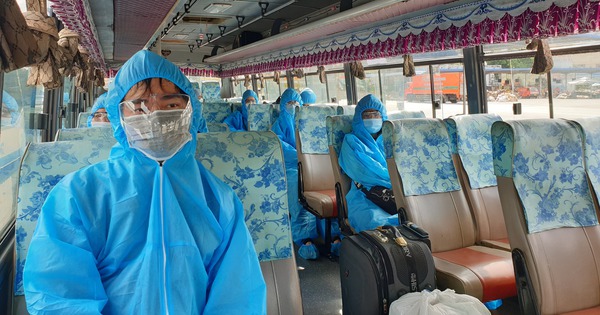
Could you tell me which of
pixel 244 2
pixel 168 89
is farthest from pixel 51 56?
pixel 244 2

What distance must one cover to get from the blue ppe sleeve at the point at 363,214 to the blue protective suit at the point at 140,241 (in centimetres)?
181

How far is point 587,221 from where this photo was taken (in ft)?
6.84

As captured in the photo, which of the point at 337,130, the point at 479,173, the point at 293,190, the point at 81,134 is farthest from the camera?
the point at 293,190

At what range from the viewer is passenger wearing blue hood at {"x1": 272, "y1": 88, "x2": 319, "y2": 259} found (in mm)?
4074

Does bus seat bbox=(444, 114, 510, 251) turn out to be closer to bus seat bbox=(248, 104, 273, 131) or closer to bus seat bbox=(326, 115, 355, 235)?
bus seat bbox=(326, 115, 355, 235)

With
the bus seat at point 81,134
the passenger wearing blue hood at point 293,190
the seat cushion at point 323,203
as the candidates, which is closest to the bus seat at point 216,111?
the passenger wearing blue hood at point 293,190

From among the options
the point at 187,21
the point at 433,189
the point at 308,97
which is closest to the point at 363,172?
the point at 433,189

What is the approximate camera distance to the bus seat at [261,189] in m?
1.78

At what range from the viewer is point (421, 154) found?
2795 mm

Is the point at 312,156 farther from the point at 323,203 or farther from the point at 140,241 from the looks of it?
the point at 140,241

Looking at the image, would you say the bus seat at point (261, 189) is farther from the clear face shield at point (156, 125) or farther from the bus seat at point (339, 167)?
the bus seat at point (339, 167)

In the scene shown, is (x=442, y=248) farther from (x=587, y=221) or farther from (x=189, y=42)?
(x=189, y=42)

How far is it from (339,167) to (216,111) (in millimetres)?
4141

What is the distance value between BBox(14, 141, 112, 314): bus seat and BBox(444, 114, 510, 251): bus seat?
2.28 m
